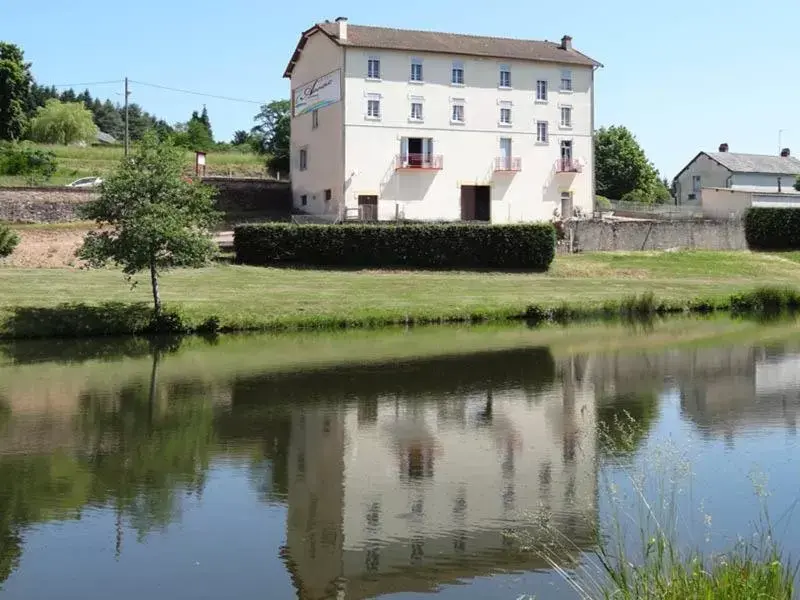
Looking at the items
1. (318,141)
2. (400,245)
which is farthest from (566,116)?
(400,245)

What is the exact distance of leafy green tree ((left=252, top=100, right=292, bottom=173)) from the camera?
70.5 m

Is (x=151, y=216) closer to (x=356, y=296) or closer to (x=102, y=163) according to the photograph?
(x=356, y=296)

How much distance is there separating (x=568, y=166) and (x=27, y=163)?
114ft

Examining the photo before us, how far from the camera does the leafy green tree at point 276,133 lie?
7050cm

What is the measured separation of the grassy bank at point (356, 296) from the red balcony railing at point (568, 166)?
32.9ft

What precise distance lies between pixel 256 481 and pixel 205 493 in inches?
34.2

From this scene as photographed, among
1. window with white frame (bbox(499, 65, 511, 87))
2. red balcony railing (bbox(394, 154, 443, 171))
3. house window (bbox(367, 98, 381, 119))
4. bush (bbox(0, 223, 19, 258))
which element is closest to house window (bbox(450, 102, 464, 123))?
red balcony railing (bbox(394, 154, 443, 171))

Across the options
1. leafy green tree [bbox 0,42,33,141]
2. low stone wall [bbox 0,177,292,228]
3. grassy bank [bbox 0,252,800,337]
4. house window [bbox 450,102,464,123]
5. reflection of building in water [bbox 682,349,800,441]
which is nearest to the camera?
reflection of building in water [bbox 682,349,800,441]

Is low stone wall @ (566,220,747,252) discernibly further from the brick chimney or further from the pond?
the pond

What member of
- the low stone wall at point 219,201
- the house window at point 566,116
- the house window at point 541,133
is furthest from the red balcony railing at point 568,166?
the low stone wall at point 219,201

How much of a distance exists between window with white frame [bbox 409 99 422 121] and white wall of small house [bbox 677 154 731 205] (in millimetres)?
33957

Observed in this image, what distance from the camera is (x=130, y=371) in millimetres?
24891

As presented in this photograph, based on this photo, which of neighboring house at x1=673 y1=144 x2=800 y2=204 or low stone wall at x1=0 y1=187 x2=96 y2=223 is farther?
neighboring house at x1=673 y1=144 x2=800 y2=204

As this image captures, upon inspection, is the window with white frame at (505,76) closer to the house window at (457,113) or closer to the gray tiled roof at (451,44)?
the gray tiled roof at (451,44)
